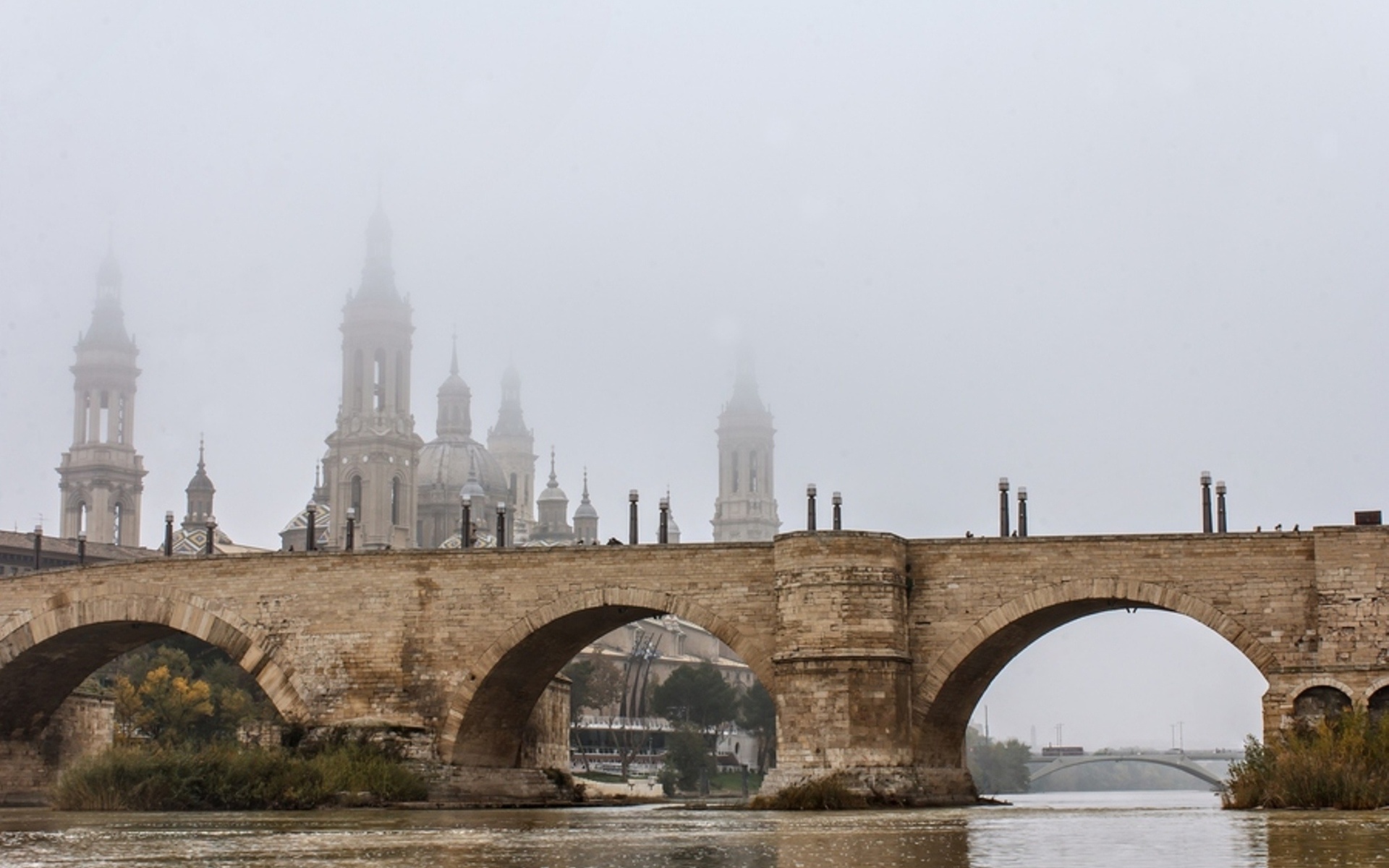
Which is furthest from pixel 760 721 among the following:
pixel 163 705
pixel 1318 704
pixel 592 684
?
pixel 1318 704

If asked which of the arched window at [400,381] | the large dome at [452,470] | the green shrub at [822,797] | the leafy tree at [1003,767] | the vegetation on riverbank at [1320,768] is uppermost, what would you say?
the arched window at [400,381]

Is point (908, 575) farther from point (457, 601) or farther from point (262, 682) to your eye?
point (262, 682)

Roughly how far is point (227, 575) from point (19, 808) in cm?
644

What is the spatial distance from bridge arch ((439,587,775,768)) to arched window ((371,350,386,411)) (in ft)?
280

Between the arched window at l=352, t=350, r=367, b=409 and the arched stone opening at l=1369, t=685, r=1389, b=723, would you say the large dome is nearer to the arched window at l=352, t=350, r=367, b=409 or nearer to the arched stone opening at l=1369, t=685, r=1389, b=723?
the arched window at l=352, t=350, r=367, b=409

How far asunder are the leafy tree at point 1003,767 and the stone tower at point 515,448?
54.1 m

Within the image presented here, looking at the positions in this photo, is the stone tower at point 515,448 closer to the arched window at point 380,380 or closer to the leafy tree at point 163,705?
the arched window at point 380,380

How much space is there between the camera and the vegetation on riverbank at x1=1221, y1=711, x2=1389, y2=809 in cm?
2936

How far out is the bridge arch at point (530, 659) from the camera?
1475 inches

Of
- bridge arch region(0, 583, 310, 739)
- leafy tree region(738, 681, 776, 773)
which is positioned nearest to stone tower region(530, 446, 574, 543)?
leafy tree region(738, 681, 776, 773)

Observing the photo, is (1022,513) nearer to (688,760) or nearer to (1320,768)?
(1320,768)

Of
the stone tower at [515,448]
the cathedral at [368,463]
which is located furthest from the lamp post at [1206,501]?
the stone tower at [515,448]

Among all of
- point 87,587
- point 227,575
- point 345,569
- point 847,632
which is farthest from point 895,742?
point 87,587

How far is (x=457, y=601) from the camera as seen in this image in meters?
39.2
